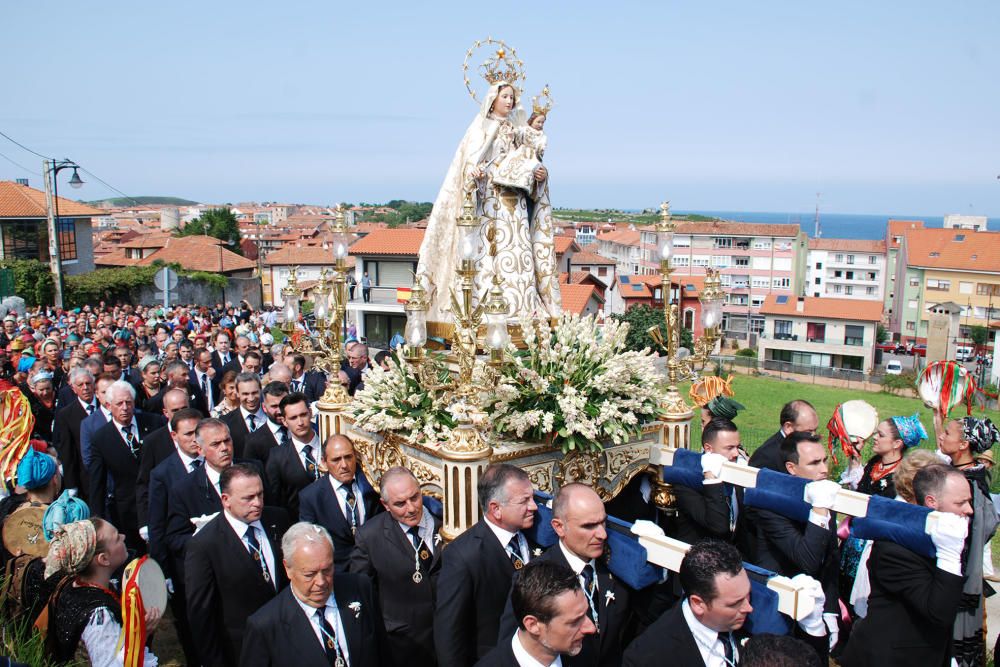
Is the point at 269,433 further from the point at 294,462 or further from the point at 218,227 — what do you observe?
the point at 218,227

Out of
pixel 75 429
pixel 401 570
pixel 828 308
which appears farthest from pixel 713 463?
pixel 828 308

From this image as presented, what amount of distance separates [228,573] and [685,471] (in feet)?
9.68

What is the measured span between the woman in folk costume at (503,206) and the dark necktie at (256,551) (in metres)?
2.48

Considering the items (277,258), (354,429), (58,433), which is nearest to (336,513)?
(354,429)

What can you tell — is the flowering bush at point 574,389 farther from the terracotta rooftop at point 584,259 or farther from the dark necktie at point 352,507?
the terracotta rooftop at point 584,259

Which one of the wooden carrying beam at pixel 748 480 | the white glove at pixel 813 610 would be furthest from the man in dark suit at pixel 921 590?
the white glove at pixel 813 610

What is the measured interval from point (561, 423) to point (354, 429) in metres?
1.90

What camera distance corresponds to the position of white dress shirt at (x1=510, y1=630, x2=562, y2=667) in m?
3.06

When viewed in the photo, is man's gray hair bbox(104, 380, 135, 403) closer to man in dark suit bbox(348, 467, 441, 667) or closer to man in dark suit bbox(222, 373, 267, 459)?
man in dark suit bbox(222, 373, 267, 459)

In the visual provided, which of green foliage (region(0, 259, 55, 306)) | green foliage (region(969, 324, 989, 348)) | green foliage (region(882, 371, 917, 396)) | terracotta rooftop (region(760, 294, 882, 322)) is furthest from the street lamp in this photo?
green foliage (region(969, 324, 989, 348))

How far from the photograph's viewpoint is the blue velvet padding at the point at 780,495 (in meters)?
4.25

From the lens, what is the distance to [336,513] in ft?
17.3

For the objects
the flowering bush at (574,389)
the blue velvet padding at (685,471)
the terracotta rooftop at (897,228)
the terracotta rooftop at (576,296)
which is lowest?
the terracotta rooftop at (576,296)

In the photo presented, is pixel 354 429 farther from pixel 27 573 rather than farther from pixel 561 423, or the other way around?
pixel 27 573
